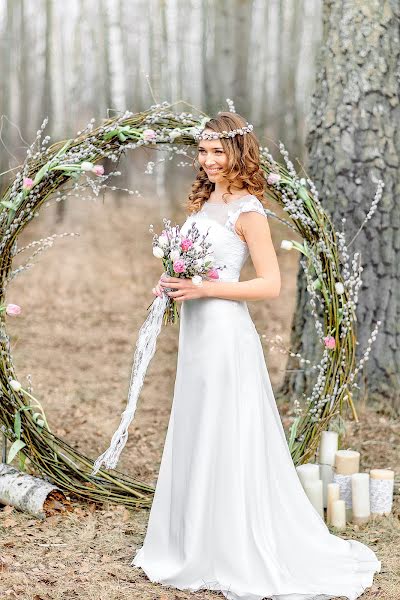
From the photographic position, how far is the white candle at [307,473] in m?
4.13

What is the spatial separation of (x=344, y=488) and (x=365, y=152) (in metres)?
2.49

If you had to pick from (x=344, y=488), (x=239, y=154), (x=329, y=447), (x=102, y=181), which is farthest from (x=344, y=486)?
(x=102, y=181)

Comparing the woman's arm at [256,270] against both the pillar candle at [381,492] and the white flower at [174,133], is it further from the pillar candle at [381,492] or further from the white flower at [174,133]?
the pillar candle at [381,492]

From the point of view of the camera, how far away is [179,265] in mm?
3258

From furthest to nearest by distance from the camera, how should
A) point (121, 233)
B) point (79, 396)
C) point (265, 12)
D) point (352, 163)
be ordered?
point (265, 12), point (121, 233), point (79, 396), point (352, 163)

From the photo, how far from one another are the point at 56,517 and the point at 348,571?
1529 mm

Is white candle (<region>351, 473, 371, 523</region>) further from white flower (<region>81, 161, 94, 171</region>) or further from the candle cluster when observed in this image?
white flower (<region>81, 161, 94, 171</region>)

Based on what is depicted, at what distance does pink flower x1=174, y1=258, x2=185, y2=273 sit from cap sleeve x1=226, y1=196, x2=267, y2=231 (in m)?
0.29

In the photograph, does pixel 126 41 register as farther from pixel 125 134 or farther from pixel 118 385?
pixel 125 134

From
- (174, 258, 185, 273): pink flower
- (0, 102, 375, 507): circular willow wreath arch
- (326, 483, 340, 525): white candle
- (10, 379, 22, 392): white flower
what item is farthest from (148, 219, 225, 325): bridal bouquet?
(326, 483, 340, 525): white candle

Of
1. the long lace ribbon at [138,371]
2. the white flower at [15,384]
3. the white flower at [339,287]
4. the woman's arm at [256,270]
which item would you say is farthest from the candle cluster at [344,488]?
the white flower at [15,384]

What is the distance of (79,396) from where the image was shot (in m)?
6.74

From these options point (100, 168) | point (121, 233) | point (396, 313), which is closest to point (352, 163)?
point (396, 313)

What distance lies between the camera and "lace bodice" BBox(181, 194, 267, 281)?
3410 mm
